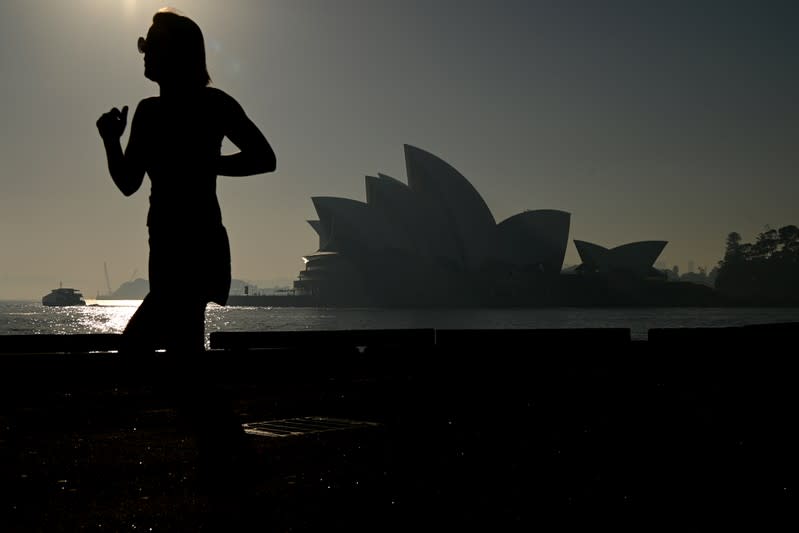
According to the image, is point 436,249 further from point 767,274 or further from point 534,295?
point 767,274

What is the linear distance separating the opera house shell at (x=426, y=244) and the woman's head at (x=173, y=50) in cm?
9908

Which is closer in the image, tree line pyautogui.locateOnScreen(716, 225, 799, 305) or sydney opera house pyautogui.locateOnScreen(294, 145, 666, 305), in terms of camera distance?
sydney opera house pyautogui.locateOnScreen(294, 145, 666, 305)

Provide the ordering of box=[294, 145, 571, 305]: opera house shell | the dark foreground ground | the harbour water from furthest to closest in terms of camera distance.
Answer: box=[294, 145, 571, 305]: opera house shell
the harbour water
the dark foreground ground

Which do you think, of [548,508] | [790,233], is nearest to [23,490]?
[548,508]

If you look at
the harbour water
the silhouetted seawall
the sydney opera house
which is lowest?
the harbour water

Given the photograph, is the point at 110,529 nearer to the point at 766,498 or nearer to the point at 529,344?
the point at 766,498

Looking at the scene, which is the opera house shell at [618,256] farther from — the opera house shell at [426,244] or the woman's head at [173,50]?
the woman's head at [173,50]

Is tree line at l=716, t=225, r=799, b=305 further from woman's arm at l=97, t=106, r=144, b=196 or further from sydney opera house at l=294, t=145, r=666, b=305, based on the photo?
woman's arm at l=97, t=106, r=144, b=196

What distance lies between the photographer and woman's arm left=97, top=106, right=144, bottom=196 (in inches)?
114

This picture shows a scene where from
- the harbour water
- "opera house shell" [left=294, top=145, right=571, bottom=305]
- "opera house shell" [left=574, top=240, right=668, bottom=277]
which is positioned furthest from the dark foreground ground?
"opera house shell" [left=574, top=240, right=668, bottom=277]

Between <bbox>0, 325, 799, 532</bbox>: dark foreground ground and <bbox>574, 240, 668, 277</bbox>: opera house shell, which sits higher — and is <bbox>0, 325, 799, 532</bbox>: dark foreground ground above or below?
below

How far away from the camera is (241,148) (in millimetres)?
3004

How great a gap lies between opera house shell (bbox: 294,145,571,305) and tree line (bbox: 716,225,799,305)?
50604 mm

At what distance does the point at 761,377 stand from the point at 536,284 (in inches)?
5250
